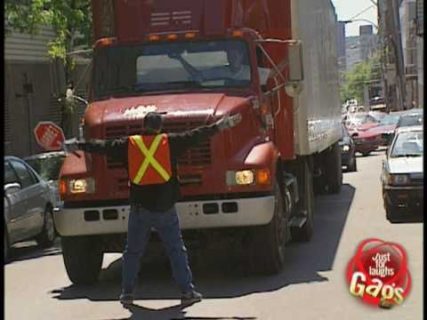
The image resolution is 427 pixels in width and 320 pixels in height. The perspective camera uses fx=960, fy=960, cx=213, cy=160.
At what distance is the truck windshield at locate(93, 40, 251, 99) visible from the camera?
11.2 metres

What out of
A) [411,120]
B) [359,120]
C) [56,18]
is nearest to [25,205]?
[56,18]

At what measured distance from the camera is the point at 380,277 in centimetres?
764

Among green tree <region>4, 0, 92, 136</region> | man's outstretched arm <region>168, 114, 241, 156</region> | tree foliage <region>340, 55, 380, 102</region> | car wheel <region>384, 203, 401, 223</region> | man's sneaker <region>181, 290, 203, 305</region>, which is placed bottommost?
tree foliage <region>340, 55, 380, 102</region>

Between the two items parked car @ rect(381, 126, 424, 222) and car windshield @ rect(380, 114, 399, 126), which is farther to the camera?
car windshield @ rect(380, 114, 399, 126)

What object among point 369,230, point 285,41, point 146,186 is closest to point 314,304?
point 146,186

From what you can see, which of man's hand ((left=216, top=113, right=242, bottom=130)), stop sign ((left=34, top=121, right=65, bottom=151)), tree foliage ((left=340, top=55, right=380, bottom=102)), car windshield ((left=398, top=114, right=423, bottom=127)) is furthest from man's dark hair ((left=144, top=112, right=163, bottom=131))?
tree foliage ((left=340, top=55, right=380, bottom=102))

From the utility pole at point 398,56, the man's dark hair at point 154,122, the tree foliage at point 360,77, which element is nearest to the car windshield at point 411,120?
the man's dark hair at point 154,122

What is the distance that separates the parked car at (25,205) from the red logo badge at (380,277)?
747 cm

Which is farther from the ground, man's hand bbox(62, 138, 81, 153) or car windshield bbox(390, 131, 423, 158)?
man's hand bbox(62, 138, 81, 153)

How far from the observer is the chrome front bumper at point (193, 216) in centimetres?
1010

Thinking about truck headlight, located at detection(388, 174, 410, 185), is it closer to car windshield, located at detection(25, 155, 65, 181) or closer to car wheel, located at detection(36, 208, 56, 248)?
car wheel, located at detection(36, 208, 56, 248)

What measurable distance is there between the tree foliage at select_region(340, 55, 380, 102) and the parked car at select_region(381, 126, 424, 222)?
125 meters

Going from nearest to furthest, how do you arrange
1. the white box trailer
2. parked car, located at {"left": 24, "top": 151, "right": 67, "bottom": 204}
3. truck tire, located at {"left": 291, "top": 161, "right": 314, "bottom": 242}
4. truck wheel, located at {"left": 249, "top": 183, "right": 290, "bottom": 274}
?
truck wheel, located at {"left": 249, "top": 183, "right": 290, "bottom": 274}
the white box trailer
truck tire, located at {"left": 291, "top": 161, "right": 314, "bottom": 242}
parked car, located at {"left": 24, "top": 151, "right": 67, "bottom": 204}

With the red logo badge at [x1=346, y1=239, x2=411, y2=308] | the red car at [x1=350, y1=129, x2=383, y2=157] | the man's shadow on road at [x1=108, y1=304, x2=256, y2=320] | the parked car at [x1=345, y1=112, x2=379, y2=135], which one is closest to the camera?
the red logo badge at [x1=346, y1=239, x2=411, y2=308]
